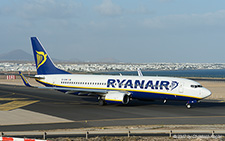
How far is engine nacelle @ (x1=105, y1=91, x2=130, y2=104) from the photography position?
Answer: 41.3 m

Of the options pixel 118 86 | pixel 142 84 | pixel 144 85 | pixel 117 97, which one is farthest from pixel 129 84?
pixel 117 97

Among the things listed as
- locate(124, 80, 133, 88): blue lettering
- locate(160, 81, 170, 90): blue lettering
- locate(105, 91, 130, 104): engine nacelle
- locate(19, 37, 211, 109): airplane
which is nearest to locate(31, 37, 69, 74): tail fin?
locate(19, 37, 211, 109): airplane

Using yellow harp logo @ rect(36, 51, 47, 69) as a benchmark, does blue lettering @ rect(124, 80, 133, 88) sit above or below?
below

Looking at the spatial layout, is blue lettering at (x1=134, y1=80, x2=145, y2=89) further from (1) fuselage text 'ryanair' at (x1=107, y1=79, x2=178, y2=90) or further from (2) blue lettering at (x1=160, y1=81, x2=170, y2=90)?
(2) blue lettering at (x1=160, y1=81, x2=170, y2=90)

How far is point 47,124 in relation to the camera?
29.6 m

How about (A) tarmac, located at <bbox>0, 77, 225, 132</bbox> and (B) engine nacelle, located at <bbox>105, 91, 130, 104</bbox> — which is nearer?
(A) tarmac, located at <bbox>0, 77, 225, 132</bbox>

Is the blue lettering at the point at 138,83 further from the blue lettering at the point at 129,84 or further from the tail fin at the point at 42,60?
the tail fin at the point at 42,60

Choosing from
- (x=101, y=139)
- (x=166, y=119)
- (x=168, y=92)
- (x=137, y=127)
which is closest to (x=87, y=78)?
(x=168, y=92)

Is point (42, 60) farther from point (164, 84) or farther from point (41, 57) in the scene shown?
point (164, 84)

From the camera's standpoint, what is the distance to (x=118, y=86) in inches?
1735

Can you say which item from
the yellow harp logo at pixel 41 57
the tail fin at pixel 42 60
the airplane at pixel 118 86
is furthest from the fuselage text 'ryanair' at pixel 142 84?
the yellow harp logo at pixel 41 57

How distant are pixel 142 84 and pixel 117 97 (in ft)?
13.3

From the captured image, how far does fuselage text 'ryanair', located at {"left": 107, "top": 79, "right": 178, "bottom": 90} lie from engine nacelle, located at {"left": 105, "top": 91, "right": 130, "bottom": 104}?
1706 mm

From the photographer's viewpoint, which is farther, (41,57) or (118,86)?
(41,57)
